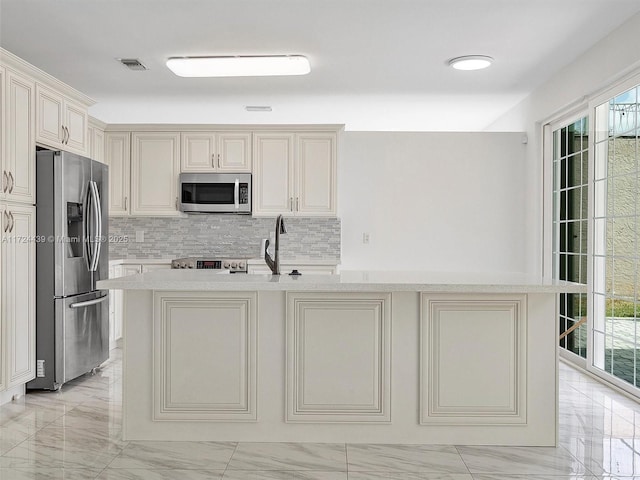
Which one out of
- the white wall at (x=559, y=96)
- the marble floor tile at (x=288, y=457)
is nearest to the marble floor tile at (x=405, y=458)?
the marble floor tile at (x=288, y=457)

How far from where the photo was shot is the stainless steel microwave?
20.5ft

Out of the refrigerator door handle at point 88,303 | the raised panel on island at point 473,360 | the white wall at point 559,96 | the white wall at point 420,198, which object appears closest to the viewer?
the raised panel on island at point 473,360

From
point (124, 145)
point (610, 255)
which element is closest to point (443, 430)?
point (610, 255)

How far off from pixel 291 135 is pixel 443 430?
155 inches

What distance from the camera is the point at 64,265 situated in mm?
4184

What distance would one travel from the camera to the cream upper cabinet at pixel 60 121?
4156mm

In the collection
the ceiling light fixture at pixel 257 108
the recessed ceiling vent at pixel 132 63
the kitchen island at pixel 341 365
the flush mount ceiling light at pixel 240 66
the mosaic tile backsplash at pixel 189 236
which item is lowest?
the kitchen island at pixel 341 365

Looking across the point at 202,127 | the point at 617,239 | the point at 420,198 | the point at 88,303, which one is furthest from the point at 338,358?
the point at 202,127

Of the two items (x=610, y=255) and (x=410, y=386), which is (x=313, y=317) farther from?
(x=610, y=255)

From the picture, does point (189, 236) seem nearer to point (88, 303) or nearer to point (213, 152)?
point (213, 152)

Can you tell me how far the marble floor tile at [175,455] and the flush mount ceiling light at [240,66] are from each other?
2.98m

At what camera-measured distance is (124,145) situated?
632 centimetres

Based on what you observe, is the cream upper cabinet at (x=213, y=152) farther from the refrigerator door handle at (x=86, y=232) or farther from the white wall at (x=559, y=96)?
the white wall at (x=559, y=96)

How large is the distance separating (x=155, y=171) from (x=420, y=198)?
9.55 ft
